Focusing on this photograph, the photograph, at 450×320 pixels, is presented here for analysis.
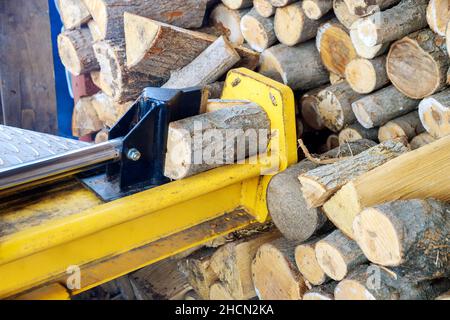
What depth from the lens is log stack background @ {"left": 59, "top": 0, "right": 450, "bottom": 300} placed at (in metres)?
1.56

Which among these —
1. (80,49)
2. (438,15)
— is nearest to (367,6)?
(438,15)

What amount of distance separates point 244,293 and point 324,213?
0.65 meters

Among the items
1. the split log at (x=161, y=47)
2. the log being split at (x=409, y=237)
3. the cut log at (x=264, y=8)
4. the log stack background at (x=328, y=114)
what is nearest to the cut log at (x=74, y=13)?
the log stack background at (x=328, y=114)

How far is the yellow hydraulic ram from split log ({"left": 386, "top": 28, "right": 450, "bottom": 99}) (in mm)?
424

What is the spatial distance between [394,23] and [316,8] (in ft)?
1.08

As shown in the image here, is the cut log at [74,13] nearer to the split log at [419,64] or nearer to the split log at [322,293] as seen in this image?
the split log at [419,64]

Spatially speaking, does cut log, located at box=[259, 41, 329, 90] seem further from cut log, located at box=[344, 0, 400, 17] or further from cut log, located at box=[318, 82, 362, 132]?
cut log, located at box=[344, 0, 400, 17]

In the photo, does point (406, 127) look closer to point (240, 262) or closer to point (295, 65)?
point (295, 65)

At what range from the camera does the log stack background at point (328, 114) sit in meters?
1.56

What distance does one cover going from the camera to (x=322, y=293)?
181 centimetres

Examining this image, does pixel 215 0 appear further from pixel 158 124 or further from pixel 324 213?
Answer: pixel 324 213

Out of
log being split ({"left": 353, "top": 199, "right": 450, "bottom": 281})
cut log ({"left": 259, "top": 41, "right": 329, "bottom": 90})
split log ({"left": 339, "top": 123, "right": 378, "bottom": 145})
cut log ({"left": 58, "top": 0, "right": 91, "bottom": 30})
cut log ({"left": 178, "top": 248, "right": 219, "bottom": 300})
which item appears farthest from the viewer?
cut log ({"left": 58, "top": 0, "right": 91, "bottom": 30})

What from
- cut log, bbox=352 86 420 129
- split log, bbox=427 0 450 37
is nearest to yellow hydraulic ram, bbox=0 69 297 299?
cut log, bbox=352 86 420 129

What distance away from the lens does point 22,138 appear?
2051 mm
